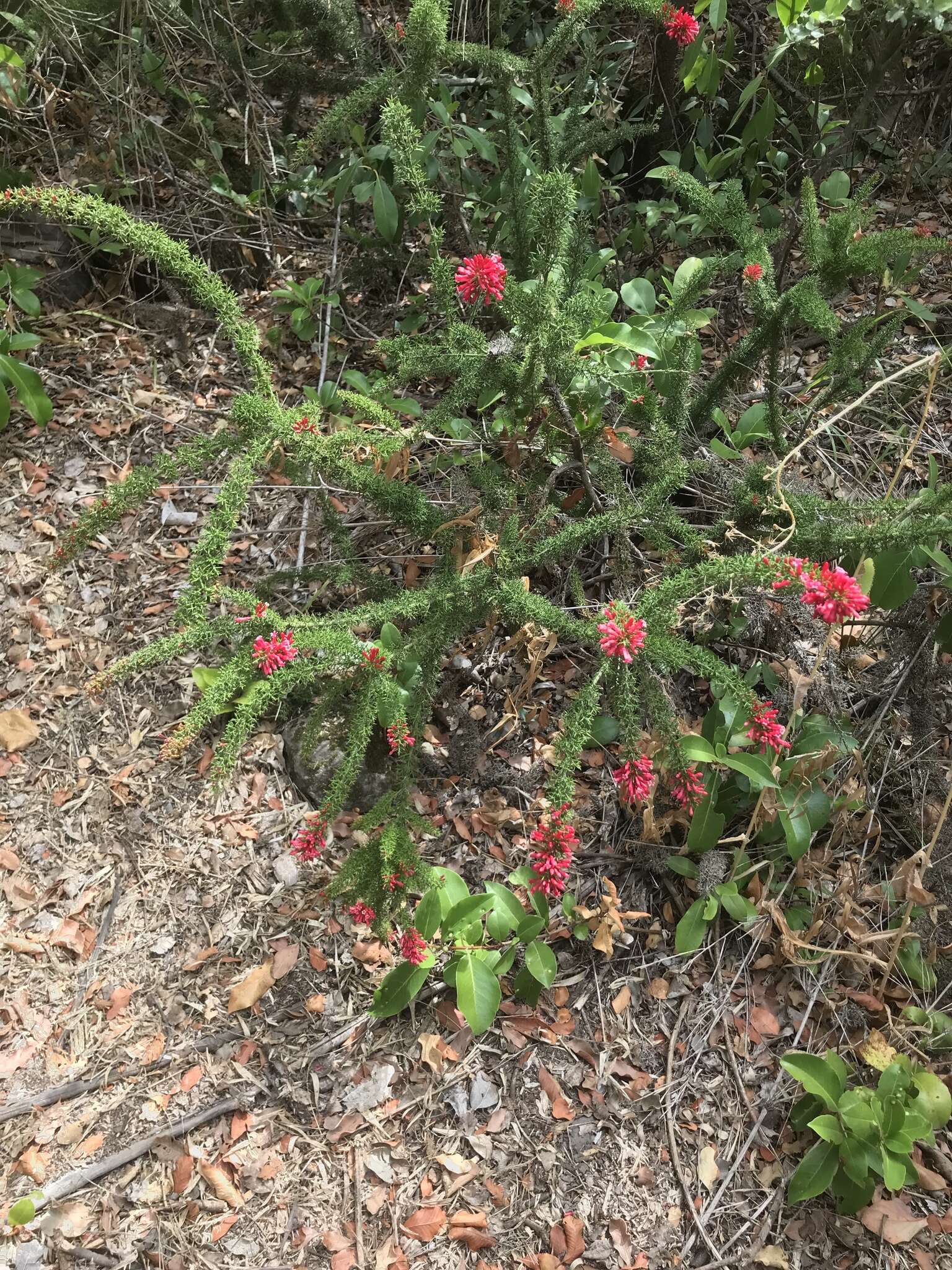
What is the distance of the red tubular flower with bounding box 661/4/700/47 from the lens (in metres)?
2.38

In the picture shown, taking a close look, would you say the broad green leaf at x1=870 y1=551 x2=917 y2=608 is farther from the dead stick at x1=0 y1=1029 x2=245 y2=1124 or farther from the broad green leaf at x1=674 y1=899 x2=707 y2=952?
the dead stick at x1=0 y1=1029 x2=245 y2=1124

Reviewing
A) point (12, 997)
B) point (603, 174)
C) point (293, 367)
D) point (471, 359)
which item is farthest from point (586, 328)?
point (12, 997)

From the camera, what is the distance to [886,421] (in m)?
2.82

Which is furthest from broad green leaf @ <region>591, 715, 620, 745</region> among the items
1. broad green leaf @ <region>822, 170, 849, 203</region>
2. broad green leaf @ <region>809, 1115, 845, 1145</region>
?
broad green leaf @ <region>822, 170, 849, 203</region>

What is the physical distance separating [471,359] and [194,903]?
1.67 m

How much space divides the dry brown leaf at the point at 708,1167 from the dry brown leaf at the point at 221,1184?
106 cm

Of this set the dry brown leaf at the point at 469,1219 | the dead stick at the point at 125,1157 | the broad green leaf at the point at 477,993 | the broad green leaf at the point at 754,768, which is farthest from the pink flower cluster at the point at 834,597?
the dead stick at the point at 125,1157

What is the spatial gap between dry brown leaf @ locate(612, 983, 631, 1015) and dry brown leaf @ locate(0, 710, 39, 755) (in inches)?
76.4

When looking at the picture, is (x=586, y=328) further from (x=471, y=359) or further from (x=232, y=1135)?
(x=232, y=1135)

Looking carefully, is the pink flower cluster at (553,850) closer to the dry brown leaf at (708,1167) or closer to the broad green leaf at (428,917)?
the broad green leaf at (428,917)

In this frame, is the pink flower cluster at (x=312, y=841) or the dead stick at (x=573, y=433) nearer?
the pink flower cluster at (x=312, y=841)

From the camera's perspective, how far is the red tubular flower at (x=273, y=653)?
5.19 ft

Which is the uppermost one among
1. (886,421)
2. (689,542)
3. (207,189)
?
(207,189)

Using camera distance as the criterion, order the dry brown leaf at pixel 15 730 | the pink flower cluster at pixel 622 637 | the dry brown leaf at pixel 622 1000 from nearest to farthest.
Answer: the pink flower cluster at pixel 622 637 < the dry brown leaf at pixel 622 1000 < the dry brown leaf at pixel 15 730
